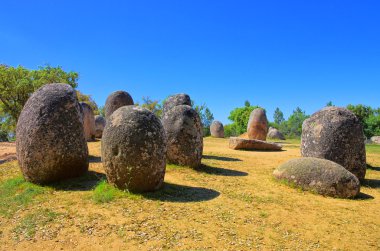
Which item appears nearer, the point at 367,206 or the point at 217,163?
the point at 367,206

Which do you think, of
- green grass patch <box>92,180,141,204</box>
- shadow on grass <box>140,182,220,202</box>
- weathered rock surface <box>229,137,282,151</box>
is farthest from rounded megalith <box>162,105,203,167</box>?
weathered rock surface <box>229,137,282,151</box>

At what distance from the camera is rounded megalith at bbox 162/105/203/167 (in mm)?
13281

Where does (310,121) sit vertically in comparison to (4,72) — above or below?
below

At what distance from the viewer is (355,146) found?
12227 mm

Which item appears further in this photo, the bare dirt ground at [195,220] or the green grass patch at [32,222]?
the green grass patch at [32,222]

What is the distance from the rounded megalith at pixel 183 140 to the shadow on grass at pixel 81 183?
327cm

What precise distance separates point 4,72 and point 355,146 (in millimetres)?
31875

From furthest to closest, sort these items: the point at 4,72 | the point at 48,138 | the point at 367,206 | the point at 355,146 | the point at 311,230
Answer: the point at 4,72, the point at 355,146, the point at 48,138, the point at 367,206, the point at 311,230

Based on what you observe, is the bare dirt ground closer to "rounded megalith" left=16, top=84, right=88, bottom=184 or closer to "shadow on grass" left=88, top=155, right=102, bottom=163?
"rounded megalith" left=16, top=84, right=88, bottom=184

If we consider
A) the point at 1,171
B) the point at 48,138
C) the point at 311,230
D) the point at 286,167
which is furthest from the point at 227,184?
the point at 1,171

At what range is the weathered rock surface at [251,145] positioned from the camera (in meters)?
21.3

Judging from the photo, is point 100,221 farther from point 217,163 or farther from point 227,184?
point 217,163

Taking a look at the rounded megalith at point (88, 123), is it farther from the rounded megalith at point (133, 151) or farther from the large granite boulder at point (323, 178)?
the large granite boulder at point (323, 178)

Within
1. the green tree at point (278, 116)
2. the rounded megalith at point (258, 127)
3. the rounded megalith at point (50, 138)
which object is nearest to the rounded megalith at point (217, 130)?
the rounded megalith at point (258, 127)
